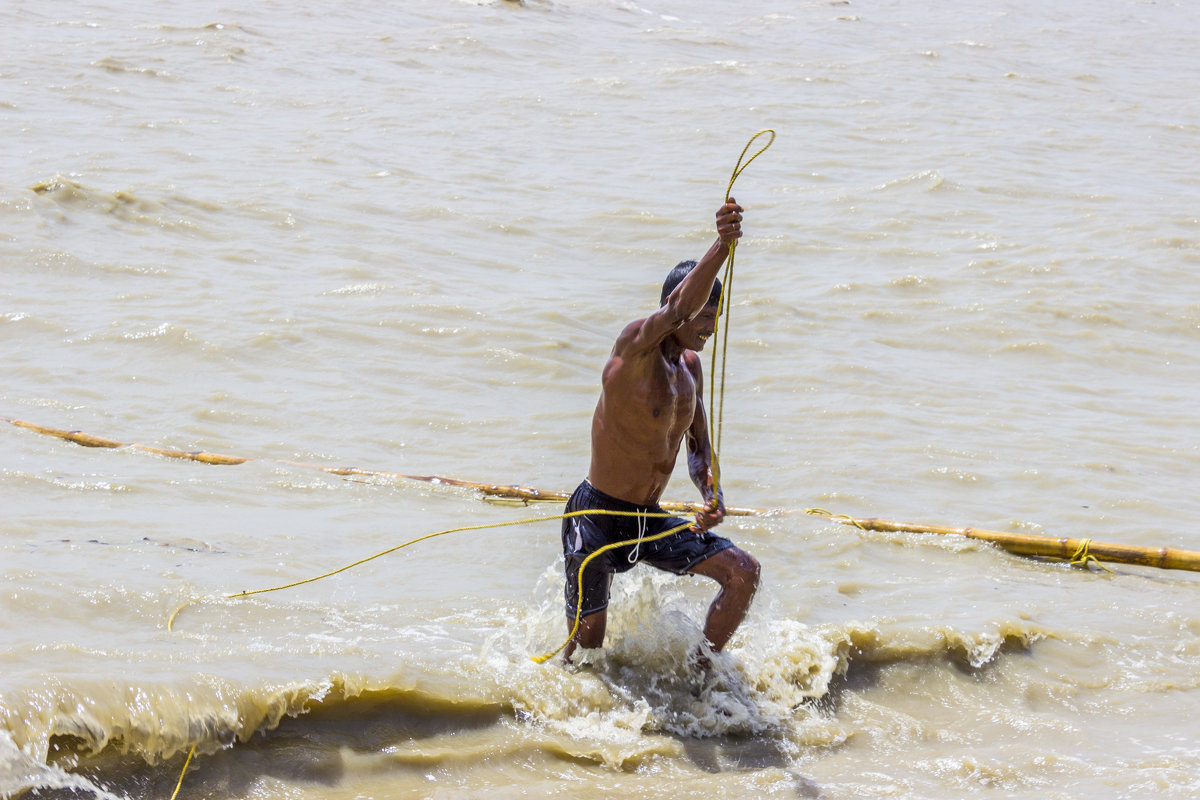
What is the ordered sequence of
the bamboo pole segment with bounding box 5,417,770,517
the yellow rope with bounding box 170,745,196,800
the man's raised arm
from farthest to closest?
the bamboo pole segment with bounding box 5,417,770,517 < the man's raised arm < the yellow rope with bounding box 170,745,196,800

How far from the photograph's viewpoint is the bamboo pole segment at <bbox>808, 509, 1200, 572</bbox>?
16.1 feet

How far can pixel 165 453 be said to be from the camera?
5695 millimetres

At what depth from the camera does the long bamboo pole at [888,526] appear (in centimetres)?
496

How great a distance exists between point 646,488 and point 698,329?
559 millimetres

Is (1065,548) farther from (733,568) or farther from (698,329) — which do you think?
(698,329)

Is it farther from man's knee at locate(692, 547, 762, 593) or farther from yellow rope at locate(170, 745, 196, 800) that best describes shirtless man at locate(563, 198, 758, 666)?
yellow rope at locate(170, 745, 196, 800)

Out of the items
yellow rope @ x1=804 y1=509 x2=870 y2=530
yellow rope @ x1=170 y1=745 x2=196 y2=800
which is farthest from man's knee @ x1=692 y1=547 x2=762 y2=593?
yellow rope @ x1=804 y1=509 x2=870 y2=530

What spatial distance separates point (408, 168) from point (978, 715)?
9.69 m

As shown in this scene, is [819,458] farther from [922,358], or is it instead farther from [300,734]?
[300,734]

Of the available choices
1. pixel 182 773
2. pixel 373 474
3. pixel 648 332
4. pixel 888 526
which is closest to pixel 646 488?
pixel 648 332

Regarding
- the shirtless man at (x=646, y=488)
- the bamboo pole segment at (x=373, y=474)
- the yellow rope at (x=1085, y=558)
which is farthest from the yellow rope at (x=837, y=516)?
the shirtless man at (x=646, y=488)

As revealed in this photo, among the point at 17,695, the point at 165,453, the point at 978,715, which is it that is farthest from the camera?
the point at 165,453

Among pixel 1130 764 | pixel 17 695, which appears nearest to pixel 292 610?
pixel 17 695

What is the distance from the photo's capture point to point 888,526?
5.31m
